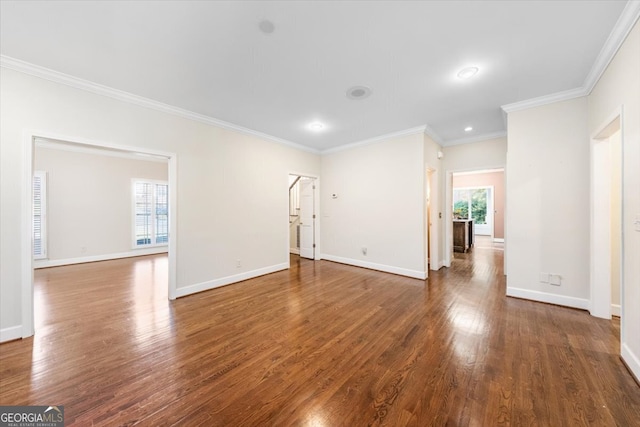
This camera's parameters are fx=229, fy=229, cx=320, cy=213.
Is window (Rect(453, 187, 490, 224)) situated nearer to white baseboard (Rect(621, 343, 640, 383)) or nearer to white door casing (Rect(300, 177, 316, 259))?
white door casing (Rect(300, 177, 316, 259))

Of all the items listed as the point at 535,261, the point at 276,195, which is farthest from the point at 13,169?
the point at 535,261

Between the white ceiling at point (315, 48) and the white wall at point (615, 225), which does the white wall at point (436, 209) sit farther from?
the white wall at point (615, 225)

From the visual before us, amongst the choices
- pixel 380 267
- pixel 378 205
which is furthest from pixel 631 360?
pixel 378 205

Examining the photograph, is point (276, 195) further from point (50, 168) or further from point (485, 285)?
point (50, 168)

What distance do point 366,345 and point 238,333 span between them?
1.33 m

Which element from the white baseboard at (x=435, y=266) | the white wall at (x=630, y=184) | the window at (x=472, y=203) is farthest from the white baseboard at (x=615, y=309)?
the window at (x=472, y=203)

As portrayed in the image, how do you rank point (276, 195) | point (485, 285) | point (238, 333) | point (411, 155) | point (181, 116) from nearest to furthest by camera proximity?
point (238, 333) → point (181, 116) → point (485, 285) → point (411, 155) → point (276, 195)

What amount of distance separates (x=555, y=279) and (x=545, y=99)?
2419mm

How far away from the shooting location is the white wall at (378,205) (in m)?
4.26

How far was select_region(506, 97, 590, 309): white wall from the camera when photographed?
2.92 m

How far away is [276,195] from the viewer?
484cm

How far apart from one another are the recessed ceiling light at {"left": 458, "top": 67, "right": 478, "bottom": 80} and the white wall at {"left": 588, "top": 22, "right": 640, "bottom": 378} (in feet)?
3.48

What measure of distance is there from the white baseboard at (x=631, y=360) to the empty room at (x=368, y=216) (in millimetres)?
27

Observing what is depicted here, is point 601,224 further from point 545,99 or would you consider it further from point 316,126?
point 316,126
